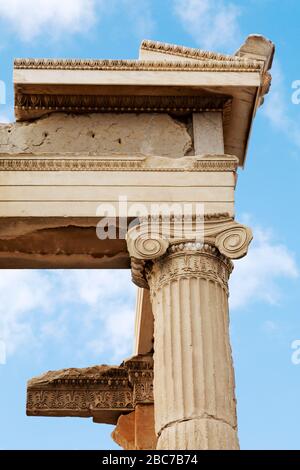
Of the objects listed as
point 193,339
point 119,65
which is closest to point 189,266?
point 193,339

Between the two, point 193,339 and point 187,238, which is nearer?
point 193,339

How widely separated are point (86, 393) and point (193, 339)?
23.0ft

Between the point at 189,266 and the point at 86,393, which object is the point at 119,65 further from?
the point at 86,393

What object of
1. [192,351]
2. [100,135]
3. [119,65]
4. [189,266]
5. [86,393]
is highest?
[119,65]

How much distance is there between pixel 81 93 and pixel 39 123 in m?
0.83

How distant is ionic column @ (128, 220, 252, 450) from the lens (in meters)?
16.4

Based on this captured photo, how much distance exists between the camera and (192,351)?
17.0 metres

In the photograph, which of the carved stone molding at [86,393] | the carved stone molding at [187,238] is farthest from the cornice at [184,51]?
the carved stone molding at [86,393]

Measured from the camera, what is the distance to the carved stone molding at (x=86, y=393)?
2336 cm

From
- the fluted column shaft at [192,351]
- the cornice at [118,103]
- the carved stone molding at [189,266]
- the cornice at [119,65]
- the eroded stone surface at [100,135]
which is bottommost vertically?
the fluted column shaft at [192,351]

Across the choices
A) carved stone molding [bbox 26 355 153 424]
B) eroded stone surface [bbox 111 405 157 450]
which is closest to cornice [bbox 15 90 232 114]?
carved stone molding [bbox 26 355 153 424]

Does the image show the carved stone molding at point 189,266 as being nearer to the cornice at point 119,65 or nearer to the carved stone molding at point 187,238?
the carved stone molding at point 187,238

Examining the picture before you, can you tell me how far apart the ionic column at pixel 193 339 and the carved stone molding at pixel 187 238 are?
0.01m
